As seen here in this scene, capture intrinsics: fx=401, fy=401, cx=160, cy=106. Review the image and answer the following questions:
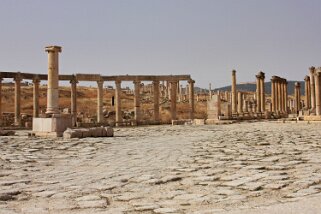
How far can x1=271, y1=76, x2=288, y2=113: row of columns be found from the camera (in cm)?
4266

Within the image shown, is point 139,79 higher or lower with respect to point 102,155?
higher

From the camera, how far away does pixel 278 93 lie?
44.2 meters

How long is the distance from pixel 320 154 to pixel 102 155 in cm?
525

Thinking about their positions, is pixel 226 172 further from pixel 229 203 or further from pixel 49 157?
pixel 49 157

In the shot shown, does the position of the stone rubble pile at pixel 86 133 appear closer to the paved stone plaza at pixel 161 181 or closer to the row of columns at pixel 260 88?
the paved stone plaza at pixel 161 181

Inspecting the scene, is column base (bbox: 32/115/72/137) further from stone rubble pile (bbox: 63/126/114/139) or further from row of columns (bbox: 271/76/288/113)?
row of columns (bbox: 271/76/288/113)

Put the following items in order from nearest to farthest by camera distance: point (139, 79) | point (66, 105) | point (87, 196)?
point (87, 196) → point (139, 79) → point (66, 105)

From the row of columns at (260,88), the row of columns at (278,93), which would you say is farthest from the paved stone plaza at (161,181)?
the row of columns at (278,93)

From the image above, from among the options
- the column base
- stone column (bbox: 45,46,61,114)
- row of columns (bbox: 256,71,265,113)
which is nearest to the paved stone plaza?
the column base

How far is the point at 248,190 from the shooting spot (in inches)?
223

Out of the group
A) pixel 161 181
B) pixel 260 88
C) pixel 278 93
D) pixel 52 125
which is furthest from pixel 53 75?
pixel 278 93

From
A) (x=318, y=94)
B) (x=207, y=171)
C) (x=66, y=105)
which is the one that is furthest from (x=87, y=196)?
(x=66, y=105)

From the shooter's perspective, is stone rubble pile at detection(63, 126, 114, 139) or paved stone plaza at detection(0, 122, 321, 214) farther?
stone rubble pile at detection(63, 126, 114, 139)

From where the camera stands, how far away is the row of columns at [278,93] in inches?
1679
